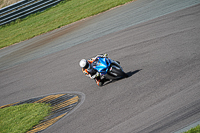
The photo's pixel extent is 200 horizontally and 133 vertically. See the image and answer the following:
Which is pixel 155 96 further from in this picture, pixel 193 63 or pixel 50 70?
pixel 50 70

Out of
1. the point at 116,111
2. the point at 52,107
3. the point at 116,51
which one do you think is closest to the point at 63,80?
the point at 52,107

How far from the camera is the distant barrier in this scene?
1097 inches

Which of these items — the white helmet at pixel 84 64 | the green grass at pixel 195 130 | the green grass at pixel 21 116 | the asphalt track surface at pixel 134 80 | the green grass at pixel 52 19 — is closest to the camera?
the green grass at pixel 195 130

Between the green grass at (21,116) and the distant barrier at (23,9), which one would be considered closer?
the green grass at (21,116)

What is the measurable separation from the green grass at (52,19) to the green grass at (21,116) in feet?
40.2

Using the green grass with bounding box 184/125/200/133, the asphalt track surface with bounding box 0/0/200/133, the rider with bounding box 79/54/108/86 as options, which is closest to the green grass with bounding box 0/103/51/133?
the asphalt track surface with bounding box 0/0/200/133

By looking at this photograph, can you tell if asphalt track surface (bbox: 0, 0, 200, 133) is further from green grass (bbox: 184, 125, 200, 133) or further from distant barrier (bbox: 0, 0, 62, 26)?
distant barrier (bbox: 0, 0, 62, 26)

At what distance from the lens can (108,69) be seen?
1040 centimetres

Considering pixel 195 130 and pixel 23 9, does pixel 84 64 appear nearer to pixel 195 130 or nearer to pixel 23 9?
pixel 195 130

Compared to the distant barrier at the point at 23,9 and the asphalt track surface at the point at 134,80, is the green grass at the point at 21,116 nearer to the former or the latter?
the asphalt track surface at the point at 134,80

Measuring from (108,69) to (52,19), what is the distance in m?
16.7

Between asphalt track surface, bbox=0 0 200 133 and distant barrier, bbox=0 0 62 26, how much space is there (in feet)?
38.8

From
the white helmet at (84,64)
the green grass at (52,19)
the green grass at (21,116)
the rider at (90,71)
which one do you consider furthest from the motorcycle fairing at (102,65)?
the green grass at (52,19)

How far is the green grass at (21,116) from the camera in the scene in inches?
412
